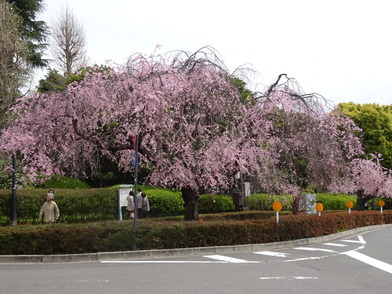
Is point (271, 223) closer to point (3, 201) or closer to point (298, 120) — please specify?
point (298, 120)

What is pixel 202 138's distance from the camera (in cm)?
1372

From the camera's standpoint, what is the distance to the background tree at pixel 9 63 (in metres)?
23.0

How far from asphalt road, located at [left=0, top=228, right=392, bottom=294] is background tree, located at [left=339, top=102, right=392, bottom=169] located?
89.1 ft

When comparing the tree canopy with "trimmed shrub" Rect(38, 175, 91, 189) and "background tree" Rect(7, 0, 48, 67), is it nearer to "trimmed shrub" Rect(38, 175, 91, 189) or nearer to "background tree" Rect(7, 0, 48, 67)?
"trimmed shrub" Rect(38, 175, 91, 189)

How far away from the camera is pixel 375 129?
35.7 metres

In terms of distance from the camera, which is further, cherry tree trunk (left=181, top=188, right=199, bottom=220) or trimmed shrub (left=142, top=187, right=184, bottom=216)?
trimmed shrub (left=142, top=187, right=184, bottom=216)

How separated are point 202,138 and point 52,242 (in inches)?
226

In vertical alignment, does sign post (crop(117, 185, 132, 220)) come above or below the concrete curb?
above

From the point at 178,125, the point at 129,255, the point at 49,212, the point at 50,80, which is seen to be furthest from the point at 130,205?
the point at 50,80

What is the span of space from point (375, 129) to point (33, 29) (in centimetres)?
3014


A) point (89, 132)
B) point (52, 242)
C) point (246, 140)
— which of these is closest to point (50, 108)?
point (89, 132)

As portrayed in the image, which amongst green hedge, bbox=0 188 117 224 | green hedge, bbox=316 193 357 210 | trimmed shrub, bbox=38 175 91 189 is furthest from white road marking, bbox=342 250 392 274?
green hedge, bbox=316 193 357 210

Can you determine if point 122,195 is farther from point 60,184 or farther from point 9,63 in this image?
point 9,63

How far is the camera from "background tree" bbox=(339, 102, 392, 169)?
35.5m
